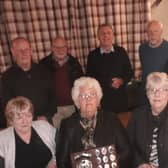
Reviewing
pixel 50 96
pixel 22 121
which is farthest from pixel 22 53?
pixel 22 121

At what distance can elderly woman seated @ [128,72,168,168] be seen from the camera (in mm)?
2162

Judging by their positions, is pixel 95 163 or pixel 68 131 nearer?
pixel 95 163

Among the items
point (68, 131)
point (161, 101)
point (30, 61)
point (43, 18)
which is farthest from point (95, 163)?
point (43, 18)

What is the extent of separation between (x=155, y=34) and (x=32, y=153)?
153 cm

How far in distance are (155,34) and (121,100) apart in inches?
27.3

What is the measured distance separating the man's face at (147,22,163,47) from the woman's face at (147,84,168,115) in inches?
40.6

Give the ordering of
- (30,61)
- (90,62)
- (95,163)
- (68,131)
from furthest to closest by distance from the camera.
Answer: (90,62)
(30,61)
(68,131)
(95,163)

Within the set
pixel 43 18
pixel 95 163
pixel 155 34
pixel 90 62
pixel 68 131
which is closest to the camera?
pixel 95 163

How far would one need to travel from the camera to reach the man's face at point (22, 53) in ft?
8.59

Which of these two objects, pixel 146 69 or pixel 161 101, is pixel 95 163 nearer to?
pixel 161 101

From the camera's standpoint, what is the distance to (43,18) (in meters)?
3.73

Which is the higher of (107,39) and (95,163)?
(107,39)

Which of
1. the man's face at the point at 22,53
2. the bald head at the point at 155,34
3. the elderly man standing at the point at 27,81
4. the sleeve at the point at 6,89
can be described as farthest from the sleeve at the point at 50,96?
the bald head at the point at 155,34

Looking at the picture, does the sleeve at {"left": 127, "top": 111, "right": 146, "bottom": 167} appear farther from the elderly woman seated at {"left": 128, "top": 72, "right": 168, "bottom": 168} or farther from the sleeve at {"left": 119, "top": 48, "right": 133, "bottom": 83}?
the sleeve at {"left": 119, "top": 48, "right": 133, "bottom": 83}
